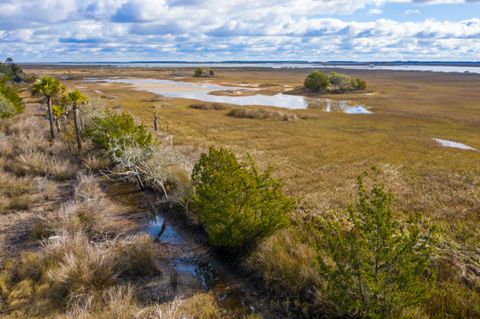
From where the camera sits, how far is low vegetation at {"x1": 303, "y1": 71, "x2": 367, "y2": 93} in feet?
243

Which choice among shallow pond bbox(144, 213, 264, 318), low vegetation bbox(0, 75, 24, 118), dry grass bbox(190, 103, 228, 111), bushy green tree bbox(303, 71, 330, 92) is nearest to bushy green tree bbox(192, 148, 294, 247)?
shallow pond bbox(144, 213, 264, 318)

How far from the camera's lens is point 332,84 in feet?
250

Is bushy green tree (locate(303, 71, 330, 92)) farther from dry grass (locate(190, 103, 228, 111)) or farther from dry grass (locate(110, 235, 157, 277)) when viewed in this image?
dry grass (locate(110, 235, 157, 277))

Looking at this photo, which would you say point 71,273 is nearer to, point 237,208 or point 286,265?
point 237,208

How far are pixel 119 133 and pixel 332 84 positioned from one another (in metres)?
67.0

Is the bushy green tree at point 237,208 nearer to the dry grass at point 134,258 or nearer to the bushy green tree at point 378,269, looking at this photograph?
the dry grass at point 134,258

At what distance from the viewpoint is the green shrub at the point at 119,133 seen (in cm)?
1644

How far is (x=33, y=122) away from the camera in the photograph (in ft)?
83.0

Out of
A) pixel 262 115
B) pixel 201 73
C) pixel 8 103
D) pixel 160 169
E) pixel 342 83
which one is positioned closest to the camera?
pixel 160 169

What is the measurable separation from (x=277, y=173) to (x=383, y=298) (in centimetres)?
1247

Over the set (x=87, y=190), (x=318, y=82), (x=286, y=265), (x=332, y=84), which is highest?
(x=318, y=82)

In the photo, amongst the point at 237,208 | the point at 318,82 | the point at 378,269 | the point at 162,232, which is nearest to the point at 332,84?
the point at 318,82

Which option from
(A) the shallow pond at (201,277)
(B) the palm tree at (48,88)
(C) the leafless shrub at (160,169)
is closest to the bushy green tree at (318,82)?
(B) the palm tree at (48,88)

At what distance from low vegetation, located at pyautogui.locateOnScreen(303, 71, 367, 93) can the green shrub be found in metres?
62.4
